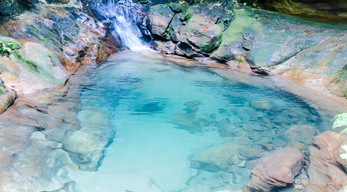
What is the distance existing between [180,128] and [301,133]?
6.80 ft

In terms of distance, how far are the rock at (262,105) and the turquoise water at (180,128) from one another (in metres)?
0.01

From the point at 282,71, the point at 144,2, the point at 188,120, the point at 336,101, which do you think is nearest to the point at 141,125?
the point at 188,120

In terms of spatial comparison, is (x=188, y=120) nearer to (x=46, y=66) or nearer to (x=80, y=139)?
(x=80, y=139)

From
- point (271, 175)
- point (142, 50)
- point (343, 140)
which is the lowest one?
point (142, 50)

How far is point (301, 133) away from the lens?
13.4 ft

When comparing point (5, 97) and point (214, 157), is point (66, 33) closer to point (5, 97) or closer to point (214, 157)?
point (5, 97)

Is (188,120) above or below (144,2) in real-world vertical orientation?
below

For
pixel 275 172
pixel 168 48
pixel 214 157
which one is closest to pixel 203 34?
pixel 168 48

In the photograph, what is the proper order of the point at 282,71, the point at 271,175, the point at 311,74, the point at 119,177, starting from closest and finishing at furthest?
the point at 271,175 < the point at 119,177 < the point at 311,74 < the point at 282,71

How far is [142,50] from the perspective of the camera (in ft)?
31.2

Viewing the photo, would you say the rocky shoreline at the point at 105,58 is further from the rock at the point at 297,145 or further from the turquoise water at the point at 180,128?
the turquoise water at the point at 180,128

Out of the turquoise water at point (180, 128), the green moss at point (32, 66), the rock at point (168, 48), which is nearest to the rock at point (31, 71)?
the green moss at point (32, 66)

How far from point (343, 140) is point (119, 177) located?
294 centimetres

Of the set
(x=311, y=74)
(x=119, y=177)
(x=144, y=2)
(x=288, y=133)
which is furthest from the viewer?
(x=144, y=2)
